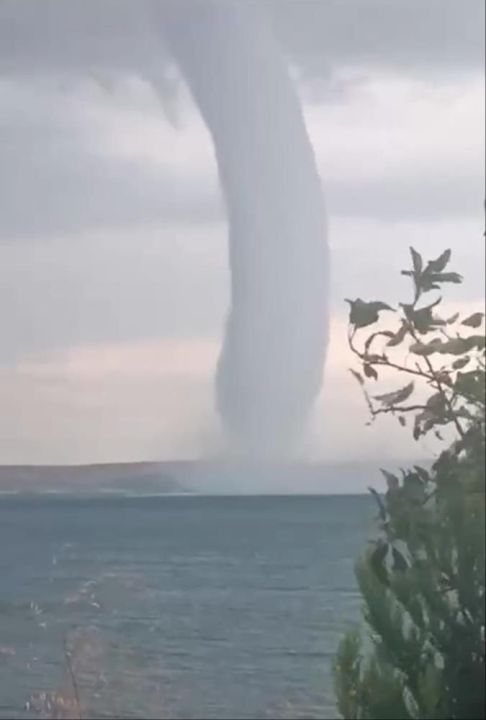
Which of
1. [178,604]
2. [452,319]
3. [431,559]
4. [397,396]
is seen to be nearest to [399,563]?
[431,559]

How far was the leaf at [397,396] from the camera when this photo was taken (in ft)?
7.08

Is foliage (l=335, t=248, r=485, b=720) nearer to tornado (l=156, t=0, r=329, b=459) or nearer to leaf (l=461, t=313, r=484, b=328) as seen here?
leaf (l=461, t=313, r=484, b=328)

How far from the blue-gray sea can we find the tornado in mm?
171

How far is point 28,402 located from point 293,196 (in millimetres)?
694

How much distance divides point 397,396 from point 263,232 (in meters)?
0.47

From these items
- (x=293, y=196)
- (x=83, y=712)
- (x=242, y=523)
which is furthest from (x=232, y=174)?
(x=83, y=712)

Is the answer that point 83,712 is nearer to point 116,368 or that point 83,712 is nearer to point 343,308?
point 116,368

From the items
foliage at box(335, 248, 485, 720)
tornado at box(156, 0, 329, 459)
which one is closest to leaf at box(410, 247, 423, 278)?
foliage at box(335, 248, 485, 720)

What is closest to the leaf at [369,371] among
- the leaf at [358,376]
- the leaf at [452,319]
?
the leaf at [358,376]

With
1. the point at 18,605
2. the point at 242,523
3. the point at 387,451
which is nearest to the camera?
the point at 387,451

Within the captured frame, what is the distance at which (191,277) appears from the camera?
8.46 ft

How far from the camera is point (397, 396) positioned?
Answer: 85.4 inches

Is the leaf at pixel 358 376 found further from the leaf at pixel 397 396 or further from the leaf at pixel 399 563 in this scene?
the leaf at pixel 399 563

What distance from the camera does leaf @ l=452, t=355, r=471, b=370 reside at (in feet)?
6.92
